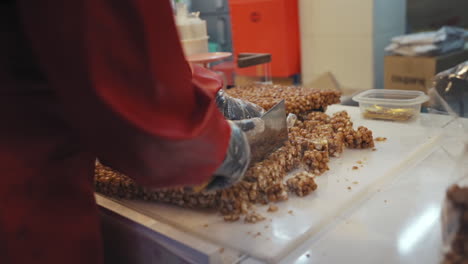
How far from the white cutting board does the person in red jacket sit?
14 centimetres

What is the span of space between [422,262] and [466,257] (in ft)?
0.59

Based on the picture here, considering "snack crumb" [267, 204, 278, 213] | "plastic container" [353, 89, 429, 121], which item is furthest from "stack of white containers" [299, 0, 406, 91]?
"snack crumb" [267, 204, 278, 213]

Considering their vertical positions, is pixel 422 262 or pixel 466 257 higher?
pixel 466 257

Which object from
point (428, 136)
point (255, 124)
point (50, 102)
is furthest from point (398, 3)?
point (50, 102)

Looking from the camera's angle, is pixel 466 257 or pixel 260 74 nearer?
pixel 466 257

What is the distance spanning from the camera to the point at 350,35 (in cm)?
295

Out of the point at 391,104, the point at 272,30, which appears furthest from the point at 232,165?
the point at 272,30

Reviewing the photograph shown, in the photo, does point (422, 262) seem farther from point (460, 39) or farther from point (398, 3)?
point (398, 3)

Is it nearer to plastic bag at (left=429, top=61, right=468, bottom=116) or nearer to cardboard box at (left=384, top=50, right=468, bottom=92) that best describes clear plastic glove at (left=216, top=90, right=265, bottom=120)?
plastic bag at (left=429, top=61, right=468, bottom=116)

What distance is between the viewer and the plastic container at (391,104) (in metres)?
1.51

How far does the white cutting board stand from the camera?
0.89 metres

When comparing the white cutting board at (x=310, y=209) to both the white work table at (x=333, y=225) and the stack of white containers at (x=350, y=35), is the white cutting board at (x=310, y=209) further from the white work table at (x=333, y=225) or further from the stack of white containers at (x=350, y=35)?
the stack of white containers at (x=350, y=35)

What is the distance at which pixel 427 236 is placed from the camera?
2.81 feet

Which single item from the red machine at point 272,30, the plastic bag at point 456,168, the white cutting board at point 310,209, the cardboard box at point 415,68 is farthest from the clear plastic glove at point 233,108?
the red machine at point 272,30
